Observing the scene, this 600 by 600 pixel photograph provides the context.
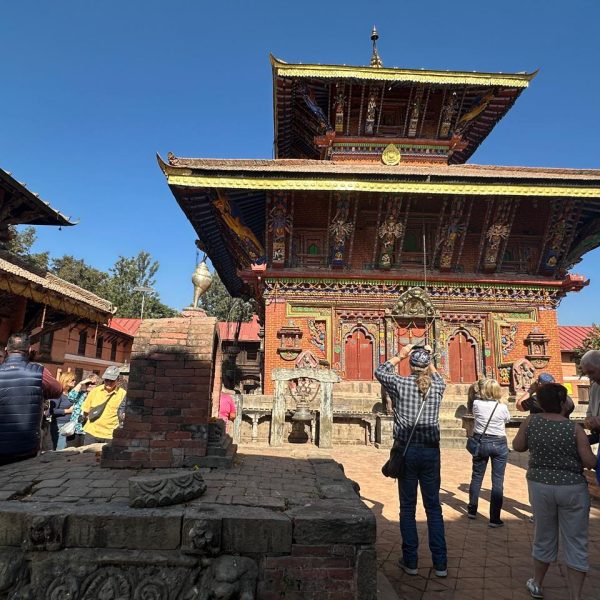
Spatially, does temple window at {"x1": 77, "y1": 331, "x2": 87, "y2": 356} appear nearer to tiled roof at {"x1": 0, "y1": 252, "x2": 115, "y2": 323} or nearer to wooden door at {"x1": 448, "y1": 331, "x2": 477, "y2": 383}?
tiled roof at {"x1": 0, "y1": 252, "x2": 115, "y2": 323}

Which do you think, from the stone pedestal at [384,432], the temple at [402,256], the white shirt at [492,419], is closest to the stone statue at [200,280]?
the white shirt at [492,419]

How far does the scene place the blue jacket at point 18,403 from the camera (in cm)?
407

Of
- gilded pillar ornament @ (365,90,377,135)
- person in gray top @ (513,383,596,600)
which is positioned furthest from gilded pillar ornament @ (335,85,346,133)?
person in gray top @ (513,383,596,600)

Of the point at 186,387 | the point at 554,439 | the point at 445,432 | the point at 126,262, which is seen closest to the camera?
the point at 554,439

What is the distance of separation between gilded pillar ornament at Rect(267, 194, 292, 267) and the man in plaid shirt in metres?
9.68

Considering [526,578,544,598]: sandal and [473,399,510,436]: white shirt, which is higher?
[473,399,510,436]: white shirt

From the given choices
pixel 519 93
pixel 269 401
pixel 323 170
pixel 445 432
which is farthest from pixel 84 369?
pixel 519 93

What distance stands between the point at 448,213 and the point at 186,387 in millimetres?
11349

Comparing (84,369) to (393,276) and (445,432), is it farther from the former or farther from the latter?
(445,432)

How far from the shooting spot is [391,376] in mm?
3824

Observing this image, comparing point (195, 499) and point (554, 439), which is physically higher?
point (554, 439)

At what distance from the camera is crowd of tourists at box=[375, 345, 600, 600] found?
9.86 ft

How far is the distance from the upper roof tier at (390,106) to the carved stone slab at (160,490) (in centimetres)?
1310

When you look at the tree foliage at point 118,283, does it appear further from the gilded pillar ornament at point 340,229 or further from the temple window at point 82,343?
the gilded pillar ornament at point 340,229
